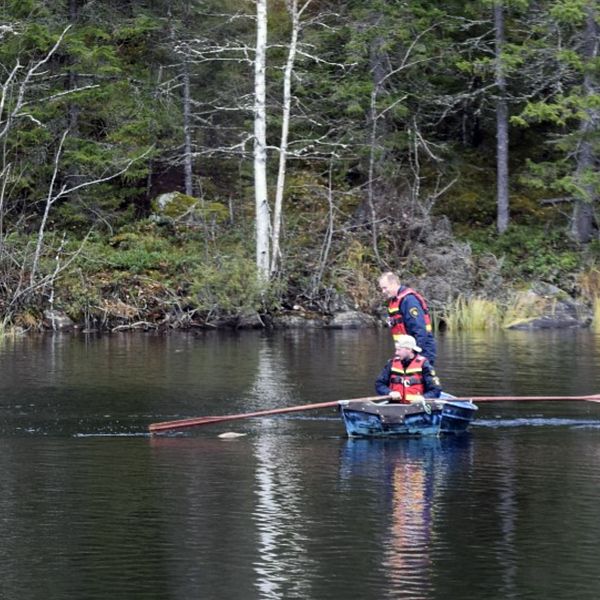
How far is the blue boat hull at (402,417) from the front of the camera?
51.6 feet

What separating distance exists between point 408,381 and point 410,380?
0.08 ft

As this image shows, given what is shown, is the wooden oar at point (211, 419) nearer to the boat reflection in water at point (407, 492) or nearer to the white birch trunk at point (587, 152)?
the boat reflection in water at point (407, 492)

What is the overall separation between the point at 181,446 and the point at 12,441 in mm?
1858

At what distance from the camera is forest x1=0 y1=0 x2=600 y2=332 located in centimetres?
3192

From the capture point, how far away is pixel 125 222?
35062mm

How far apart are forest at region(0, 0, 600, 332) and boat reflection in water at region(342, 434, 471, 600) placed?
51.6ft

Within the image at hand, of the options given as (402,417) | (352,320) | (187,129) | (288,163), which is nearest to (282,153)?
(187,129)

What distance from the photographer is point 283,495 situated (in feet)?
41.2

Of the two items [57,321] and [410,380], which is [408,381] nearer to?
[410,380]

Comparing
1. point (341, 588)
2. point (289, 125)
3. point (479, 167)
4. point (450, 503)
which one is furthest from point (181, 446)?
point (479, 167)

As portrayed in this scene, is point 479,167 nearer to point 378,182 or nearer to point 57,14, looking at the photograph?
point 378,182

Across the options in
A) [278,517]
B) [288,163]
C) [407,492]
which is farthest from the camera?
[288,163]

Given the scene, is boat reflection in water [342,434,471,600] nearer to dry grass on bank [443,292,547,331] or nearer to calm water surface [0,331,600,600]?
calm water surface [0,331,600,600]

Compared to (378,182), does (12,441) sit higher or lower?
lower
